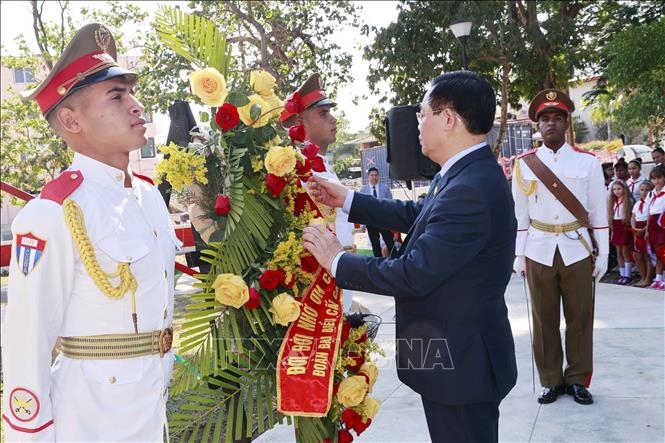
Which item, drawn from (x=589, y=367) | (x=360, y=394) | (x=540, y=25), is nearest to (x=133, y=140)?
(x=360, y=394)

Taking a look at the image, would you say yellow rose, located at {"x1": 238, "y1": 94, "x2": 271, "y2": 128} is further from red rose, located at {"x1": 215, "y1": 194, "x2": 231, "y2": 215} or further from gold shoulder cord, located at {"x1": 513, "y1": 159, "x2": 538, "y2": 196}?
gold shoulder cord, located at {"x1": 513, "y1": 159, "x2": 538, "y2": 196}

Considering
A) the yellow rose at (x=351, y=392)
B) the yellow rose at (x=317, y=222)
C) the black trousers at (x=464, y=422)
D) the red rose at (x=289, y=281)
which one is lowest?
the black trousers at (x=464, y=422)

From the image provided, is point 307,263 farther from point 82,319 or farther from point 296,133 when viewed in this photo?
point 82,319

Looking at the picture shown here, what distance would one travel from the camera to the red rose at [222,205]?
223 cm

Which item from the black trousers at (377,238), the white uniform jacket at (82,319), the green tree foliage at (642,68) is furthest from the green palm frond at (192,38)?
the black trousers at (377,238)

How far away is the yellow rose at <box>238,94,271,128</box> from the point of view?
2.28 metres

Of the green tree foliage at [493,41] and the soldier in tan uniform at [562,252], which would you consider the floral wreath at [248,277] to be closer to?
the soldier in tan uniform at [562,252]

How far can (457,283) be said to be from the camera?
2.30 metres

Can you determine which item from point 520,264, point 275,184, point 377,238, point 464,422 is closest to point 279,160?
point 275,184

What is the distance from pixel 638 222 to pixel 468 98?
7.54 m

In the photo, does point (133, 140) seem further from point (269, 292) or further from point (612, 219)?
point (612, 219)

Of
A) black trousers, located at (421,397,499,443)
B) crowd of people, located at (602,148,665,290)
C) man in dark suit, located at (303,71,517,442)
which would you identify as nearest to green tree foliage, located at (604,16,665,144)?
crowd of people, located at (602,148,665,290)

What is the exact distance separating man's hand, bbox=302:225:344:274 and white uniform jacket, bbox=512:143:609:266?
2.53 meters

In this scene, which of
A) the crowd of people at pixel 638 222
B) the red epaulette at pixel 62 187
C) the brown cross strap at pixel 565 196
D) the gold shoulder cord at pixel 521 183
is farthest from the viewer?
the crowd of people at pixel 638 222
